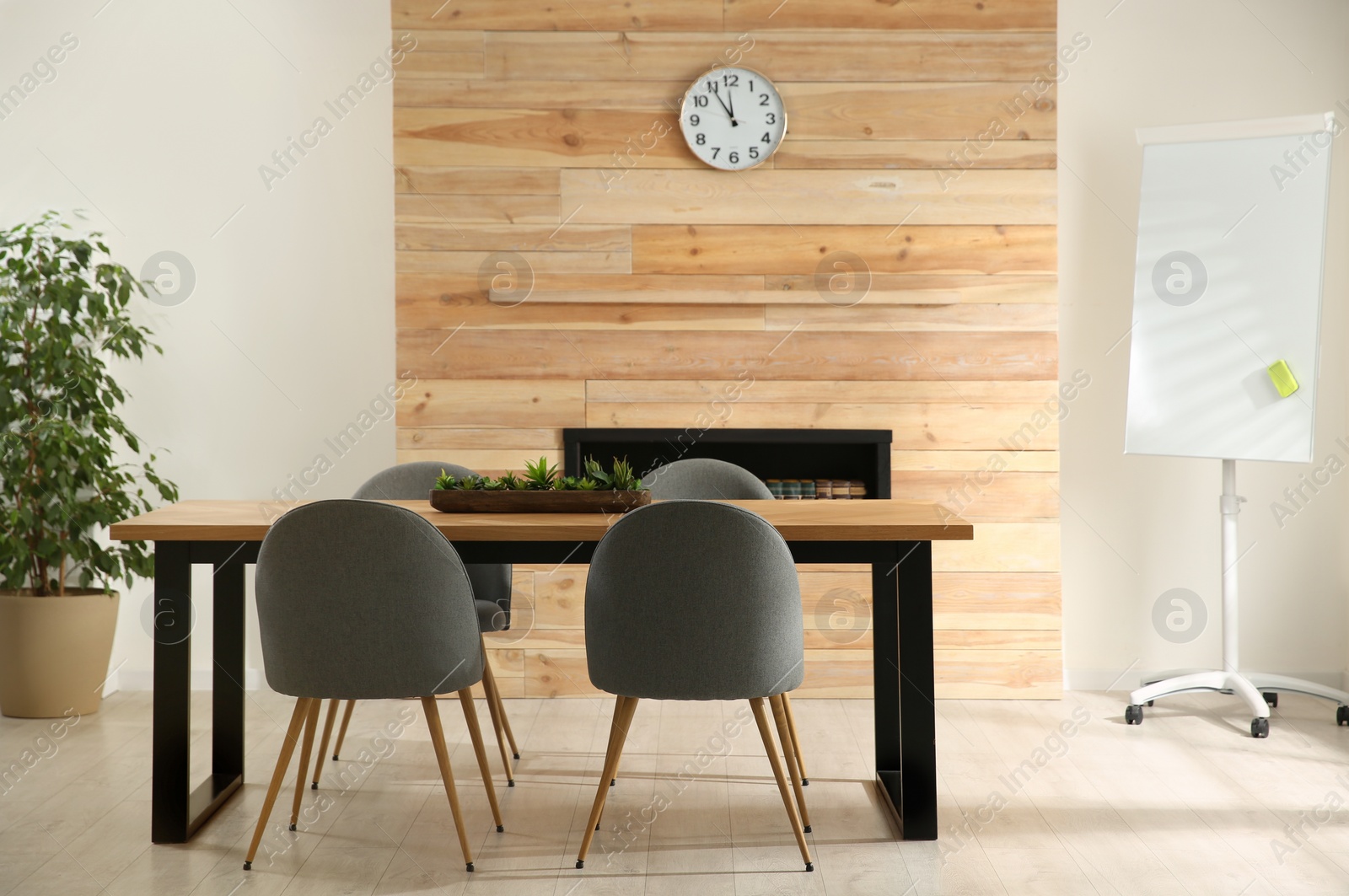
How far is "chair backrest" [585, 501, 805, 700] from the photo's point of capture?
2232 mm

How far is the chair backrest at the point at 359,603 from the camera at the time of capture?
2236mm

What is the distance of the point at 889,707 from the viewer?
3012 mm

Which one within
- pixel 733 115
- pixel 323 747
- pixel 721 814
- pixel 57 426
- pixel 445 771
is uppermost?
pixel 733 115

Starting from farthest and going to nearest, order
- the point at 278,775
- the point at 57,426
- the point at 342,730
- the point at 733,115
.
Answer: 1. the point at 733,115
2. the point at 57,426
3. the point at 342,730
4. the point at 278,775

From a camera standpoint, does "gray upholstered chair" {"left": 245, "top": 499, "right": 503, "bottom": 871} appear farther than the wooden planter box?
No

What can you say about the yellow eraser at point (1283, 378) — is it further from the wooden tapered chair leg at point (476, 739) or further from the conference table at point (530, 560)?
the wooden tapered chair leg at point (476, 739)

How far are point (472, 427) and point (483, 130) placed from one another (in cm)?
105

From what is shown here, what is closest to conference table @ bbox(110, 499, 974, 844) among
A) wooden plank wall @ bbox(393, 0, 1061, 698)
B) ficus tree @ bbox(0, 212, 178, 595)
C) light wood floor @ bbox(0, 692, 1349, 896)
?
light wood floor @ bbox(0, 692, 1349, 896)

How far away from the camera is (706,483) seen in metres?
3.31

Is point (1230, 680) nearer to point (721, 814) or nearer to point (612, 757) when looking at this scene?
point (721, 814)

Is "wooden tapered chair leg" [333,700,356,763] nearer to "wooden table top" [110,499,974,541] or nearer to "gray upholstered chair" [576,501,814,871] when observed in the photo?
"wooden table top" [110,499,974,541]

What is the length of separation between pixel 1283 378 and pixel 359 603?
2929 millimetres

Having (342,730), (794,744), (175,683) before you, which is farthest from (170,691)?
(794,744)

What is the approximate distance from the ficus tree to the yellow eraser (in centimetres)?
361
